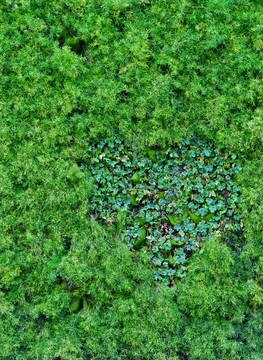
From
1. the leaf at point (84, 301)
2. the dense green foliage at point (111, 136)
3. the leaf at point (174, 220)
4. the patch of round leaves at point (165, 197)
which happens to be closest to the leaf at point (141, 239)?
the patch of round leaves at point (165, 197)

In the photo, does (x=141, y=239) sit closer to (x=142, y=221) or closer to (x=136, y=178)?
(x=142, y=221)

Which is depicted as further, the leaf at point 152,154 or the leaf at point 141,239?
the leaf at point 152,154

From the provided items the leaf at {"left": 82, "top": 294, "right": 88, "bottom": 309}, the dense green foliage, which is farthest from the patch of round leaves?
the leaf at {"left": 82, "top": 294, "right": 88, "bottom": 309}

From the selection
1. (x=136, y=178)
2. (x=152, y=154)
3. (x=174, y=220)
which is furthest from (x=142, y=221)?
(x=152, y=154)

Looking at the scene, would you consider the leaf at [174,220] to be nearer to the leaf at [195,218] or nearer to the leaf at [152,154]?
the leaf at [195,218]

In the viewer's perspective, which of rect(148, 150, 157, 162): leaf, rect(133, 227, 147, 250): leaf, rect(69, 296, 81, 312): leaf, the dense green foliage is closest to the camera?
the dense green foliage

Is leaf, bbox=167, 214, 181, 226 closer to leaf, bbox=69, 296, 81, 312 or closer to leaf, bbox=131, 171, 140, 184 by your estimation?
leaf, bbox=131, 171, 140, 184
